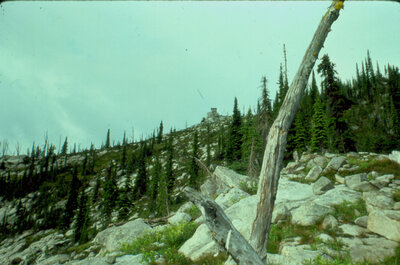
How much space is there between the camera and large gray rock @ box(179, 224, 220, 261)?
715 cm

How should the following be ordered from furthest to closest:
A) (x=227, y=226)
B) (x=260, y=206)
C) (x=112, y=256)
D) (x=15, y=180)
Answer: (x=15, y=180), (x=112, y=256), (x=260, y=206), (x=227, y=226)

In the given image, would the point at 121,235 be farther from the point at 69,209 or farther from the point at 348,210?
the point at 69,209

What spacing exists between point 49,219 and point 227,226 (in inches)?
3412

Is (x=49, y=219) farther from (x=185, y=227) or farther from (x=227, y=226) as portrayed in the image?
(x=227, y=226)

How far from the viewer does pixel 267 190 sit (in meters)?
3.68

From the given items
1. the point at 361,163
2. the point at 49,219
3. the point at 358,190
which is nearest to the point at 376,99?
the point at 361,163

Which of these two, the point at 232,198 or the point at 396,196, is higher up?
the point at 396,196

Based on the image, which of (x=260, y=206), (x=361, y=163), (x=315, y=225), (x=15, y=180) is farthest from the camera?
(x=15, y=180)

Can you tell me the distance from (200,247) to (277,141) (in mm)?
5572

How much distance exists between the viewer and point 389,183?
11273 millimetres

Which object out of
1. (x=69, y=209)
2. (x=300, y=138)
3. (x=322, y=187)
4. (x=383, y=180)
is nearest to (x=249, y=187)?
(x=322, y=187)

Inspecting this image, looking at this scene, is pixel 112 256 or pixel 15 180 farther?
pixel 15 180

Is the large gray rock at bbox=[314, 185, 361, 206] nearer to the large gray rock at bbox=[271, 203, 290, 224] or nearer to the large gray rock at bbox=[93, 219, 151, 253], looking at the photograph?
the large gray rock at bbox=[271, 203, 290, 224]

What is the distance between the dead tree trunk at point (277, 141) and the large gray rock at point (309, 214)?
5.61 m
